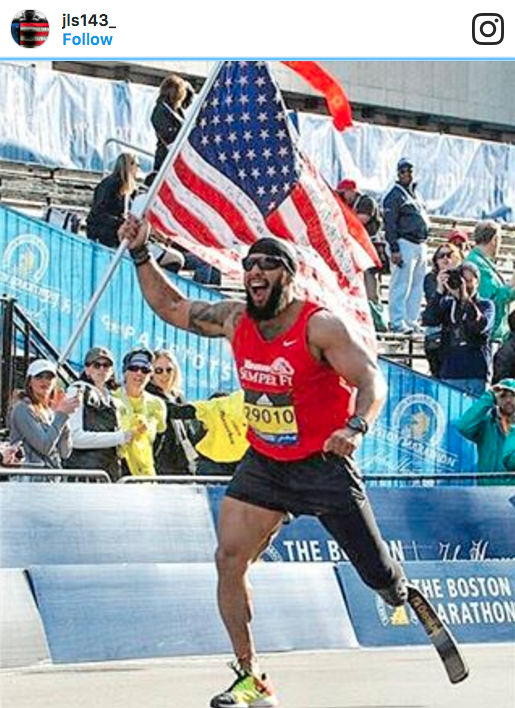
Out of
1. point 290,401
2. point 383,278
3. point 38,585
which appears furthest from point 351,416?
point 383,278

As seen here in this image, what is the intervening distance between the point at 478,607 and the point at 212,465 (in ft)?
6.81

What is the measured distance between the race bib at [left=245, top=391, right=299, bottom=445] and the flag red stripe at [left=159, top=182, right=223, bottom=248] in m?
4.67

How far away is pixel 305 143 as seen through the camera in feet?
82.3

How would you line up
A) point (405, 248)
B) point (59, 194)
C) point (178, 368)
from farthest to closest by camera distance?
point (59, 194) < point (405, 248) < point (178, 368)

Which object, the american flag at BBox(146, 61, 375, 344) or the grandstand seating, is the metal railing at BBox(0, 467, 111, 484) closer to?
the american flag at BBox(146, 61, 375, 344)

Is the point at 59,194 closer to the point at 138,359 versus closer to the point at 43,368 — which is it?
the point at 138,359

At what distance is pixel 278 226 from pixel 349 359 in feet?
16.8

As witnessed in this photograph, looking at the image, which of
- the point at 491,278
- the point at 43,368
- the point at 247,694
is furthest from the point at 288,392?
the point at 491,278

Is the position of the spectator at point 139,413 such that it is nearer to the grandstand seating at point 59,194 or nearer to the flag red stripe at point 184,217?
the flag red stripe at point 184,217

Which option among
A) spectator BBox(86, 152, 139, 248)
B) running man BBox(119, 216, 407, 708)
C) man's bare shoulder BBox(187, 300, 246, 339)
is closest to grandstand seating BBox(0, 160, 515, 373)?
spectator BBox(86, 152, 139, 248)

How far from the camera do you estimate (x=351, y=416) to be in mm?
9062

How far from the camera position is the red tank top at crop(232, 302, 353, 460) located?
907cm

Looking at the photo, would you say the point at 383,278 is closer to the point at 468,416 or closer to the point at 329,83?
the point at 468,416
